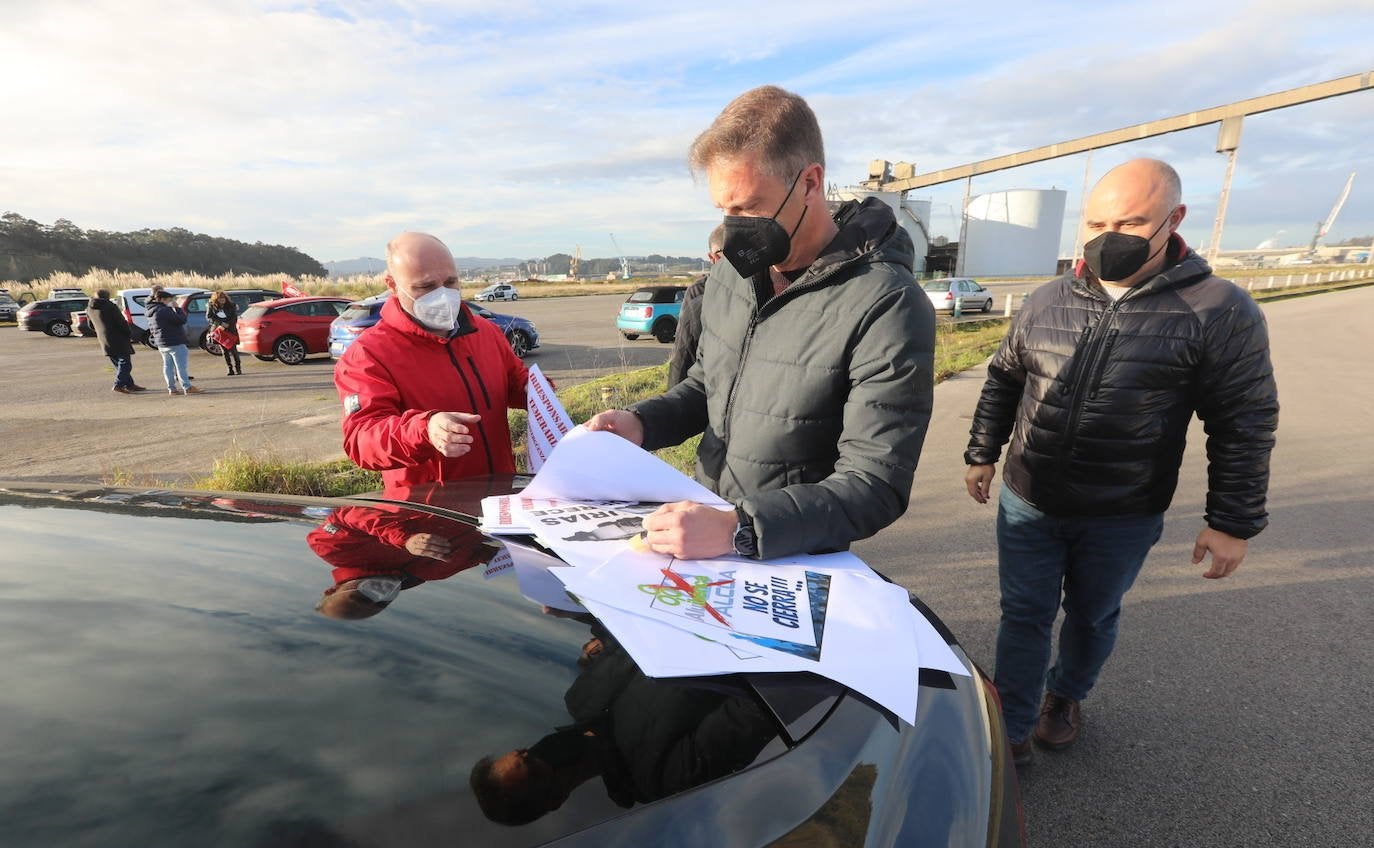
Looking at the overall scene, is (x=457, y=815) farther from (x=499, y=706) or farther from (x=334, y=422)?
(x=334, y=422)

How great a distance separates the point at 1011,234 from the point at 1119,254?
214 ft

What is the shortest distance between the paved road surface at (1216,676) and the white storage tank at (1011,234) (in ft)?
197

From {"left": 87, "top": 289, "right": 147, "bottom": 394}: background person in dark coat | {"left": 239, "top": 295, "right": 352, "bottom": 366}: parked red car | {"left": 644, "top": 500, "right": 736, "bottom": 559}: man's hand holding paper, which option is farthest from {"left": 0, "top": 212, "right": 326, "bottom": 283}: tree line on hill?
{"left": 644, "top": 500, "right": 736, "bottom": 559}: man's hand holding paper

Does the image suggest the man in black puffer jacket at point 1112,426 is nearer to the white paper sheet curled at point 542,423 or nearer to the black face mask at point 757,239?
the black face mask at point 757,239

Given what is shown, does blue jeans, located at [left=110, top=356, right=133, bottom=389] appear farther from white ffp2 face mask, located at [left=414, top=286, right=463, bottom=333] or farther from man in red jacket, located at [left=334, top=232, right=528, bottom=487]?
white ffp2 face mask, located at [left=414, top=286, right=463, bottom=333]

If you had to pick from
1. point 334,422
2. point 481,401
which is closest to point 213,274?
point 334,422

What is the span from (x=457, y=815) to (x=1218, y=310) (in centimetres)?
244

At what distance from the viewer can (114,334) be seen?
1105 centimetres

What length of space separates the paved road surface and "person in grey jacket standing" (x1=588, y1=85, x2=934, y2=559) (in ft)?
5.04

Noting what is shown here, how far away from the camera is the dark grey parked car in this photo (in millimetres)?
806

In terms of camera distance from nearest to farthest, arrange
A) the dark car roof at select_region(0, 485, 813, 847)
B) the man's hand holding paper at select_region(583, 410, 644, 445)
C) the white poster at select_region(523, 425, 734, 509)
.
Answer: the dark car roof at select_region(0, 485, 813, 847), the white poster at select_region(523, 425, 734, 509), the man's hand holding paper at select_region(583, 410, 644, 445)

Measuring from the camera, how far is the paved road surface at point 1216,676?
2.24m

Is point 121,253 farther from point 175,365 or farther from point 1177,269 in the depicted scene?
point 1177,269

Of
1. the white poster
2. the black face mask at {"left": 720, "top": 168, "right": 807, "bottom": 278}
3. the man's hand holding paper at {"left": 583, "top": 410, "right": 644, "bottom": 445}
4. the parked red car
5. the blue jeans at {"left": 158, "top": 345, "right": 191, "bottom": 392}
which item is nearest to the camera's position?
the white poster
